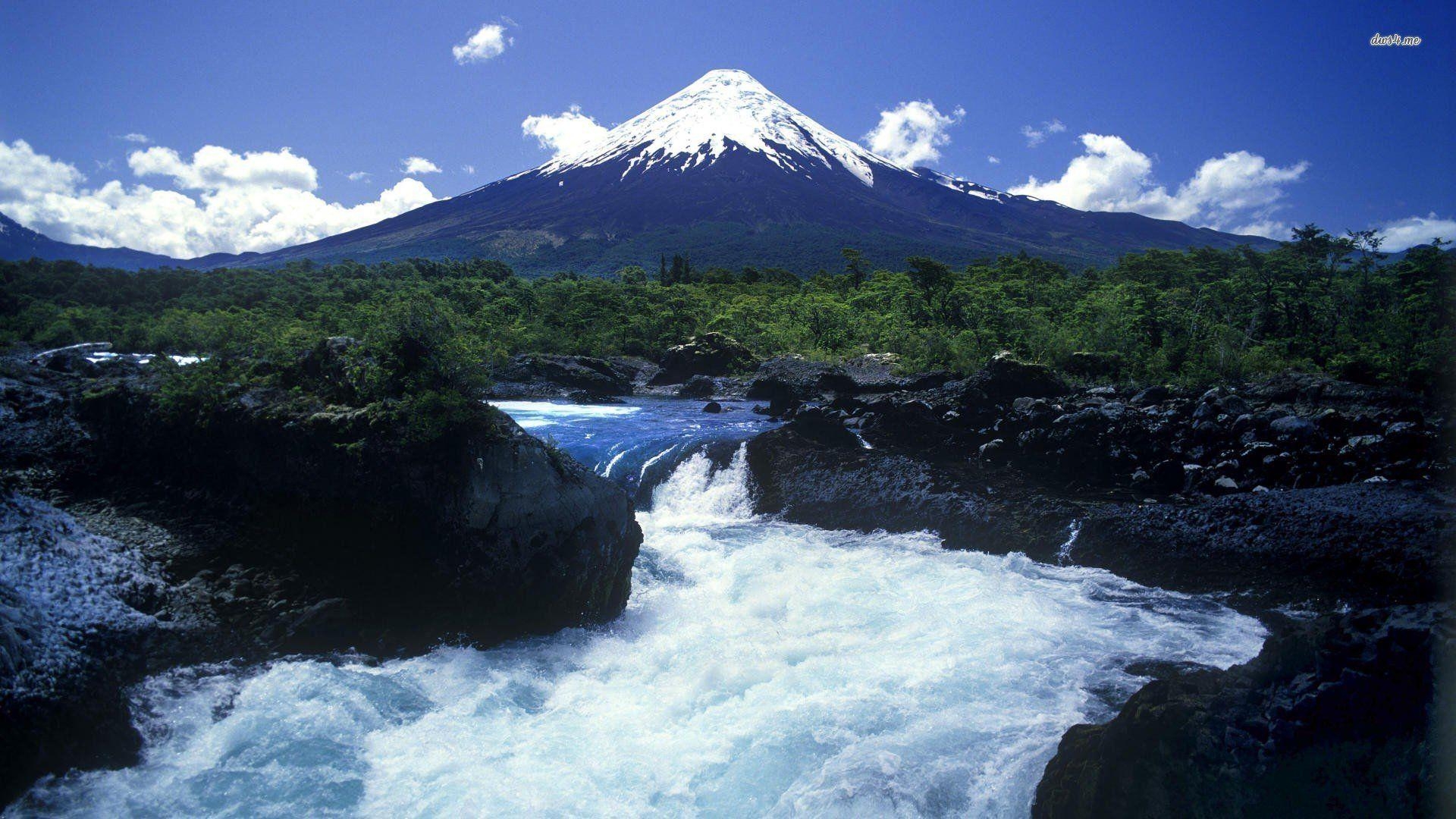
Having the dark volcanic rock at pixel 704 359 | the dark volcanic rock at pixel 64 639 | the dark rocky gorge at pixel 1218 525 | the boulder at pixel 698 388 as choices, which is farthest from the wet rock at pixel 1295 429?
the dark volcanic rock at pixel 704 359

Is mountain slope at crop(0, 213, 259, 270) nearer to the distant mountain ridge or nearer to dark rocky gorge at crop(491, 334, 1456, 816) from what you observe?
the distant mountain ridge

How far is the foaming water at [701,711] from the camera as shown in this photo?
17.2ft

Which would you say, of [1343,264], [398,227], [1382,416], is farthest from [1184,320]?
[398,227]

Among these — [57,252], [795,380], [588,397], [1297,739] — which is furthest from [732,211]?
[57,252]

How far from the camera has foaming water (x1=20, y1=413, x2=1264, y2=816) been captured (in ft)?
17.2

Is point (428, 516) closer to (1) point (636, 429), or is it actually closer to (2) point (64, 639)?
(2) point (64, 639)

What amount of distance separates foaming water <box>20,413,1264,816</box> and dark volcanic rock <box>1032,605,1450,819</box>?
960 millimetres

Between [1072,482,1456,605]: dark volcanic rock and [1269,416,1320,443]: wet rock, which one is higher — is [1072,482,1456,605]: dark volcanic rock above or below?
below

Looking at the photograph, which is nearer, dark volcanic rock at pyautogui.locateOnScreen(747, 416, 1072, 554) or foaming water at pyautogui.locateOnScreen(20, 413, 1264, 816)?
foaming water at pyautogui.locateOnScreen(20, 413, 1264, 816)

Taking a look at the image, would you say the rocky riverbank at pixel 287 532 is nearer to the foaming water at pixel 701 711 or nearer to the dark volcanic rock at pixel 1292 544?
the foaming water at pixel 701 711

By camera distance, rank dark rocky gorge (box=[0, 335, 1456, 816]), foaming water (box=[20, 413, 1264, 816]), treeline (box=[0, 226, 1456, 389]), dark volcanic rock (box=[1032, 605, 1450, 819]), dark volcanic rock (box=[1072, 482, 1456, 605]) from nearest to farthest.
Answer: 1. dark volcanic rock (box=[1032, 605, 1450, 819])
2. dark rocky gorge (box=[0, 335, 1456, 816])
3. foaming water (box=[20, 413, 1264, 816])
4. dark volcanic rock (box=[1072, 482, 1456, 605])
5. treeline (box=[0, 226, 1456, 389])

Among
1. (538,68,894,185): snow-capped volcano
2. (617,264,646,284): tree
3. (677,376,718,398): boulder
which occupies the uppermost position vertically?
(538,68,894,185): snow-capped volcano

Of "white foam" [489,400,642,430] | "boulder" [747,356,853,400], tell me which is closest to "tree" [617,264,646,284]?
"boulder" [747,356,853,400]

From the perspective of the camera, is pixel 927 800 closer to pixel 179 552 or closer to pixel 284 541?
pixel 284 541
